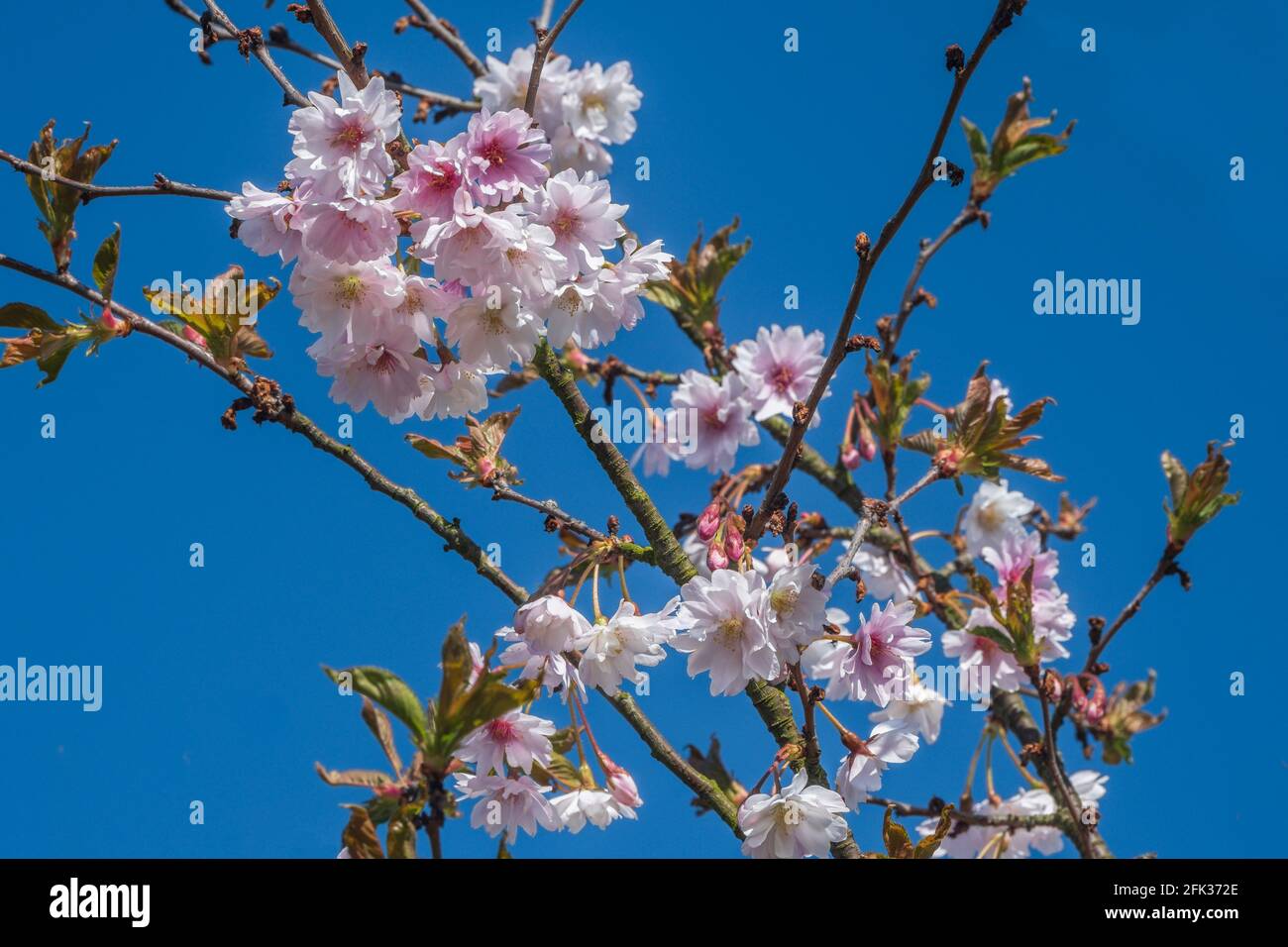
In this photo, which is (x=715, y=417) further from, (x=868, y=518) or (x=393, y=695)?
(x=393, y=695)

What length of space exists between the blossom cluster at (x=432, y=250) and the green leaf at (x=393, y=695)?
2.70ft

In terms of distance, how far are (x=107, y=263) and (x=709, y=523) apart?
4.42 feet

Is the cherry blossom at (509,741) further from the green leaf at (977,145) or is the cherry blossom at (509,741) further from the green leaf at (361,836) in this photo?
the green leaf at (977,145)

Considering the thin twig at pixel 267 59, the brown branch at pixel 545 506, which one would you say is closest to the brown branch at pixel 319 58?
the thin twig at pixel 267 59

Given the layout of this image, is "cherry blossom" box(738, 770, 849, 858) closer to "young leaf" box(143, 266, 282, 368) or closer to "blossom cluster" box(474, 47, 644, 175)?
"young leaf" box(143, 266, 282, 368)

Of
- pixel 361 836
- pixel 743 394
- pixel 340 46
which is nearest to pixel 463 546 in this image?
pixel 361 836

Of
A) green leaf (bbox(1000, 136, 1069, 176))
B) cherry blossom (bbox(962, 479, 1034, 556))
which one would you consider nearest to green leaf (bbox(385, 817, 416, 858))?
green leaf (bbox(1000, 136, 1069, 176))

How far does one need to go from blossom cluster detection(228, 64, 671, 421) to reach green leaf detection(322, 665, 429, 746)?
823mm

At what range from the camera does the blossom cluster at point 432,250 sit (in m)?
2.00

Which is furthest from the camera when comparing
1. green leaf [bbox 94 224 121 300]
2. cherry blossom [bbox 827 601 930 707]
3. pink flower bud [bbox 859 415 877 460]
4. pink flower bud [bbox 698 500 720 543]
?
pink flower bud [bbox 859 415 877 460]

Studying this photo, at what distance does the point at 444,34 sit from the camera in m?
3.64

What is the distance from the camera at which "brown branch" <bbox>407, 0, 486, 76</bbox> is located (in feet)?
11.5
